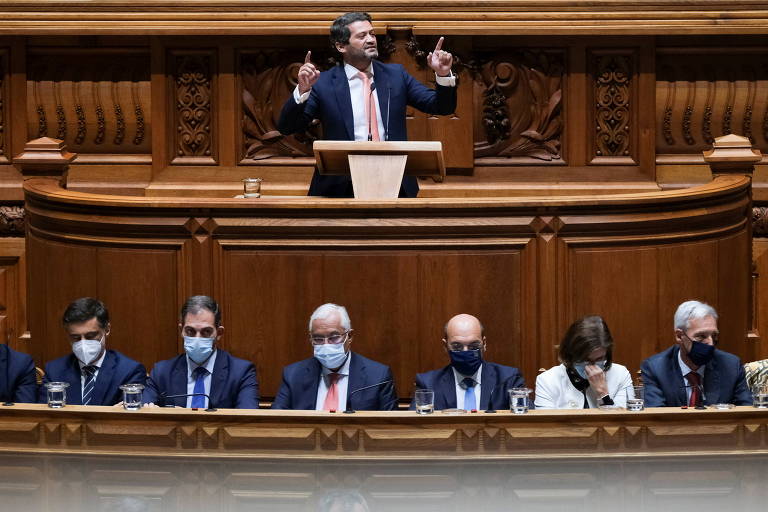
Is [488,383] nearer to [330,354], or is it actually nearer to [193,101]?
[330,354]

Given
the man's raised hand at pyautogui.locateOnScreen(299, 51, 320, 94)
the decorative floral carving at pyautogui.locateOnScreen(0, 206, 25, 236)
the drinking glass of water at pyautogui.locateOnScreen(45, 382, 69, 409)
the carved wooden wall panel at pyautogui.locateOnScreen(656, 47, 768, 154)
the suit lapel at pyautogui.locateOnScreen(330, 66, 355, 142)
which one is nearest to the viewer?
the drinking glass of water at pyautogui.locateOnScreen(45, 382, 69, 409)

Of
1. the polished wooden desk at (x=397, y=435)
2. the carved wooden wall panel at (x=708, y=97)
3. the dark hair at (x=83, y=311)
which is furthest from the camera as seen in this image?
the carved wooden wall panel at (x=708, y=97)

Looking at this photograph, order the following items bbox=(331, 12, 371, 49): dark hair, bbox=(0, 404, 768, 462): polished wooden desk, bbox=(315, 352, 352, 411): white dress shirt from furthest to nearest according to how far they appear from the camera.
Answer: bbox=(331, 12, 371, 49): dark hair, bbox=(315, 352, 352, 411): white dress shirt, bbox=(0, 404, 768, 462): polished wooden desk

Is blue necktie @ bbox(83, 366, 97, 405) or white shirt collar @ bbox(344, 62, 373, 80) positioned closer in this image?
blue necktie @ bbox(83, 366, 97, 405)

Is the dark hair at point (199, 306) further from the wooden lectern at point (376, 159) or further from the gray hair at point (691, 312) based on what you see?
the gray hair at point (691, 312)

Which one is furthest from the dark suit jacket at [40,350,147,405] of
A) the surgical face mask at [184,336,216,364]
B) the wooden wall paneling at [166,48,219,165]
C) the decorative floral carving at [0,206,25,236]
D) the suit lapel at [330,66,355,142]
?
the wooden wall paneling at [166,48,219,165]

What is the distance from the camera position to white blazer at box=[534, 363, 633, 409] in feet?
17.2

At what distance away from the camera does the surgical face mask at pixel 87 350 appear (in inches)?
215

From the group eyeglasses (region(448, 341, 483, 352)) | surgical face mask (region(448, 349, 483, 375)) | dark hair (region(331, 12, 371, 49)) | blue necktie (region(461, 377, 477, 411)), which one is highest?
dark hair (region(331, 12, 371, 49))

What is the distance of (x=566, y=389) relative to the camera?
529 cm

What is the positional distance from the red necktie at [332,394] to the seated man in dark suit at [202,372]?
0.24m

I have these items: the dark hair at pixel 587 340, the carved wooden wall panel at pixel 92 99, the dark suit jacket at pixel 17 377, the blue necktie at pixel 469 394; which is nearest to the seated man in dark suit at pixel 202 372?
the dark suit jacket at pixel 17 377

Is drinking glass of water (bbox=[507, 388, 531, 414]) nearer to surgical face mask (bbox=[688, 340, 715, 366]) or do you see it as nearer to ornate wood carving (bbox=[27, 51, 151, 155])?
surgical face mask (bbox=[688, 340, 715, 366])

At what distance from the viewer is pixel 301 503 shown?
12.7 feet
